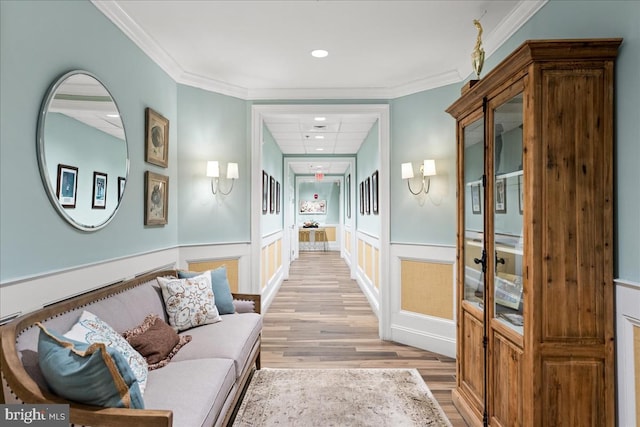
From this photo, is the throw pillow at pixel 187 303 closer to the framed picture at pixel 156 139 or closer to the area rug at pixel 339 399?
the area rug at pixel 339 399

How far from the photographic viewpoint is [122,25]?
8.80ft

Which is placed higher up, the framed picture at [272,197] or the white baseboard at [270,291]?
the framed picture at [272,197]

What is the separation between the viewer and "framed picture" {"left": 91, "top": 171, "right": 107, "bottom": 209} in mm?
2324

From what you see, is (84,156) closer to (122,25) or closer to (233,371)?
(122,25)

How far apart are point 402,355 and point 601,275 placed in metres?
2.32

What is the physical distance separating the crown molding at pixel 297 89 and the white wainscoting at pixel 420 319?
1686 mm

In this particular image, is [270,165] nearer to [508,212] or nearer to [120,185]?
[120,185]

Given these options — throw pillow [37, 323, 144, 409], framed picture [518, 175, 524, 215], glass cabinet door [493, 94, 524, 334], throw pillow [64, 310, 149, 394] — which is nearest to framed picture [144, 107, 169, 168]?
throw pillow [64, 310, 149, 394]

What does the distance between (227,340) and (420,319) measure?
223cm

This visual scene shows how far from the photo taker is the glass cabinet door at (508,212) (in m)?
1.94

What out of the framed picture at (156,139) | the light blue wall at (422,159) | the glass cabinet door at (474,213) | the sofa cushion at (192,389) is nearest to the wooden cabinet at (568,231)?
the glass cabinet door at (474,213)

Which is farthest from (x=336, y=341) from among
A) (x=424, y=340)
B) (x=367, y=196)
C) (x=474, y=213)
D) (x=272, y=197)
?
(x=272, y=197)

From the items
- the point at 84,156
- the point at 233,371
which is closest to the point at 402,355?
the point at 233,371

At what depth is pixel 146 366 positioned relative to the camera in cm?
199
